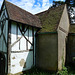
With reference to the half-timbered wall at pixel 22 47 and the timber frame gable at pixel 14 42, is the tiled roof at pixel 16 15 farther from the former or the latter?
the half-timbered wall at pixel 22 47

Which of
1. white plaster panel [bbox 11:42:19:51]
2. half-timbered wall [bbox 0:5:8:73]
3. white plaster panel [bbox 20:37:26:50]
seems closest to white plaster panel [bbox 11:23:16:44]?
white plaster panel [bbox 11:42:19:51]

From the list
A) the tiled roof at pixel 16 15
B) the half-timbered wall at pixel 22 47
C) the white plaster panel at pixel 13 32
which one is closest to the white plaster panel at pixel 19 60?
the half-timbered wall at pixel 22 47

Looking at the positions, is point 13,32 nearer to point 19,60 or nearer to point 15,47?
point 15,47

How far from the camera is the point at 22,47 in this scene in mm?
7008

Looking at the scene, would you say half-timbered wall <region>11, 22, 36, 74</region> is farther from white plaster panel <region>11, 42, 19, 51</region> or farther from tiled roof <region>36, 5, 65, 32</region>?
tiled roof <region>36, 5, 65, 32</region>

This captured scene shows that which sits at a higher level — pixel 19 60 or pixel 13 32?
pixel 13 32

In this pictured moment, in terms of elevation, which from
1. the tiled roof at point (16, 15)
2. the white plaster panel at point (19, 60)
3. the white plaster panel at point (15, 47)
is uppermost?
the tiled roof at point (16, 15)

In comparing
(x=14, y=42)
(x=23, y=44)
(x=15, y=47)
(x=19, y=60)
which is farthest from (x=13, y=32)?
(x=19, y=60)

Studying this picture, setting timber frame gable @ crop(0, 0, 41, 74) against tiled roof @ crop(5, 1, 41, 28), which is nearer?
timber frame gable @ crop(0, 0, 41, 74)

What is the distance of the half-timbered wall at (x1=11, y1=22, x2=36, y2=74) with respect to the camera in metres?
6.25

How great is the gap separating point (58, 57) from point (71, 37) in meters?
4.30

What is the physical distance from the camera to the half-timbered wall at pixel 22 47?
246 inches

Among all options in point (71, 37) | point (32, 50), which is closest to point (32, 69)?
point (32, 50)

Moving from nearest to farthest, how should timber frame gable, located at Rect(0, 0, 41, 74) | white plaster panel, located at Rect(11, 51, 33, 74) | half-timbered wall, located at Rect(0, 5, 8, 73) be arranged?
timber frame gable, located at Rect(0, 0, 41, 74) < white plaster panel, located at Rect(11, 51, 33, 74) < half-timbered wall, located at Rect(0, 5, 8, 73)
